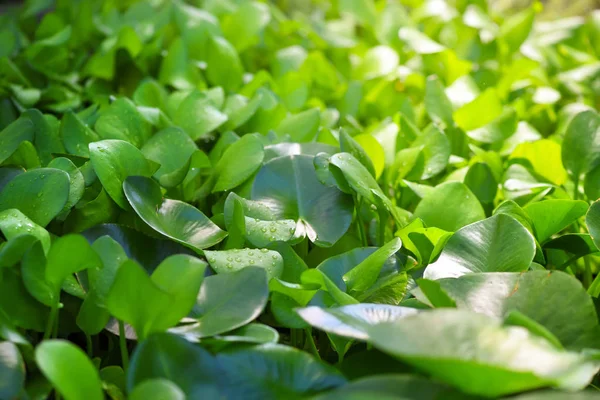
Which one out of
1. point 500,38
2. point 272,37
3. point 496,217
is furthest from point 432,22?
point 496,217

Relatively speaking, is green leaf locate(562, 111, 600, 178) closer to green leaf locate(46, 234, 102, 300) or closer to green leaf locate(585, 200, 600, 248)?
green leaf locate(585, 200, 600, 248)

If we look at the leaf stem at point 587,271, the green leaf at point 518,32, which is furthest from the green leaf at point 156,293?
the green leaf at point 518,32

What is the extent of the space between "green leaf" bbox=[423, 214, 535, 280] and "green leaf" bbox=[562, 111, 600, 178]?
25cm

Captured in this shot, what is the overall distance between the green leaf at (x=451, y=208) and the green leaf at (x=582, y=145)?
0.56 ft

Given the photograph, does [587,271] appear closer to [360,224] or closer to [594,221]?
[594,221]

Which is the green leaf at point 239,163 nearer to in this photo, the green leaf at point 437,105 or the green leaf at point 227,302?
the green leaf at point 227,302

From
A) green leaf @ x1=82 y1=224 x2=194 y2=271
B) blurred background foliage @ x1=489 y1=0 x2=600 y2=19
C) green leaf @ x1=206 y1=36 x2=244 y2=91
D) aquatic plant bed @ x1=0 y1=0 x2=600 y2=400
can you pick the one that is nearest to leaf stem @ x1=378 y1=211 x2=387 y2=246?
aquatic plant bed @ x1=0 y1=0 x2=600 y2=400

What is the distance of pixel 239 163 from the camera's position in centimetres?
68

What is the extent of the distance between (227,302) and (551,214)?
1.07 feet

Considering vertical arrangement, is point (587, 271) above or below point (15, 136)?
below

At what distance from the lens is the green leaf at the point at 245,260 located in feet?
1.78

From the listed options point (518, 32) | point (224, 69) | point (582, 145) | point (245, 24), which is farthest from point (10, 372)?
point (518, 32)

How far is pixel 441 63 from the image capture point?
123 cm

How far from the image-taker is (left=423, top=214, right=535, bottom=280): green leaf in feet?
1.76
